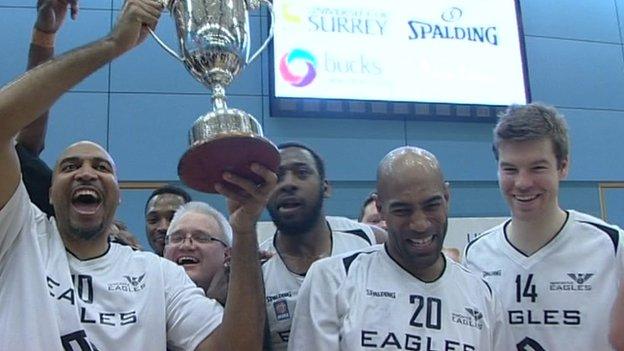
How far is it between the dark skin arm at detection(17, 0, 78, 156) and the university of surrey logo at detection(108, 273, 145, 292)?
1.95 feet

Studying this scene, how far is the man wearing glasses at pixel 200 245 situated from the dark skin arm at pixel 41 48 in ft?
1.71

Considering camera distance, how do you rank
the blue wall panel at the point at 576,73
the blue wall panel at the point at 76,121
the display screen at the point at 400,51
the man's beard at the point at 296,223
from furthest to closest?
the blue wall panel at the point at 576,73, the display screen at the point at 400,51, the blue wall panel at the point at 76,121, the man's beard at the point at 296,223

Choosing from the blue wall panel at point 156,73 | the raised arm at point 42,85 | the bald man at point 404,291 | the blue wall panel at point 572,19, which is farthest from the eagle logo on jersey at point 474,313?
the blue wall panel at point 572,19

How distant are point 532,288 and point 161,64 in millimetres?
3754

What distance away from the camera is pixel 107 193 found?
169cm

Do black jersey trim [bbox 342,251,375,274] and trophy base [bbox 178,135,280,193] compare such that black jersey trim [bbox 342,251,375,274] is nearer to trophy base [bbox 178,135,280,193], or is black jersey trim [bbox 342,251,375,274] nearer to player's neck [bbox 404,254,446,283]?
player's neck [bbox 404,254,446,283]

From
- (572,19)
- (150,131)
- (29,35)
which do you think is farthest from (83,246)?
(572,19)

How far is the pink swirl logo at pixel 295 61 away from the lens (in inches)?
189

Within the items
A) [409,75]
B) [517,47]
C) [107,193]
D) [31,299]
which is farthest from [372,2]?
[31,299]

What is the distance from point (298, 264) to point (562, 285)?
760 millimetres

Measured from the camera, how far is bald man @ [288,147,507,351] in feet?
5.13

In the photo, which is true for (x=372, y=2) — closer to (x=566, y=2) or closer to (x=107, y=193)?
(x=566, y=2)

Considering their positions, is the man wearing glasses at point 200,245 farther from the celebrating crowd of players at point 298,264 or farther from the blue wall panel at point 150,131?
the blue wall panel at point 150,131

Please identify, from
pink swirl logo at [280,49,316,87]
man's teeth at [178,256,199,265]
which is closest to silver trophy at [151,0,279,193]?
man's teeth at [178,256,199,265]
